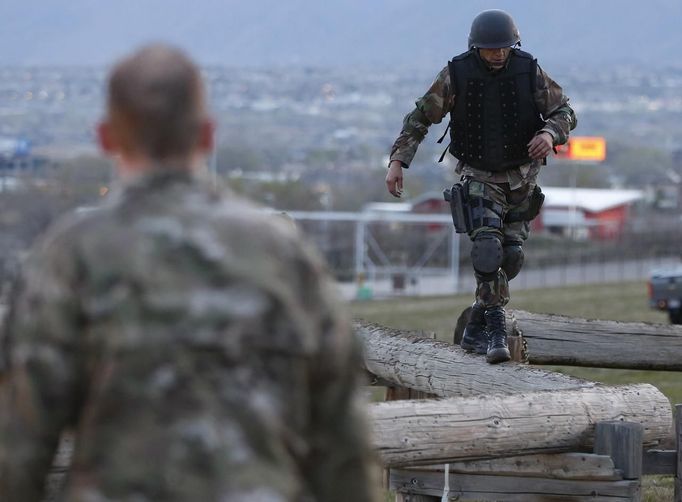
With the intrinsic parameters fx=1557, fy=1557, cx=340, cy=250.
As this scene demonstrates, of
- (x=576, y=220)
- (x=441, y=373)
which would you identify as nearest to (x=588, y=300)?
(x=441, y=373)

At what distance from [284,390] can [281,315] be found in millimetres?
149

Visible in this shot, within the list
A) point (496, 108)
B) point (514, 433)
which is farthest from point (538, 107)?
point (514, 433)

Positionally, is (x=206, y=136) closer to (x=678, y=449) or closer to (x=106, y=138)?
(x=106, y=138)

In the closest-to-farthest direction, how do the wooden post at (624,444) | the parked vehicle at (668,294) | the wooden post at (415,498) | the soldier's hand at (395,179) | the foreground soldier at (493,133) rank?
the wooden post at (624,444)
the wooden post at (415,498)
the foreground soldier at (493,133)
the soldier's hand at (395,179)
the parked vehicle at (668,294)

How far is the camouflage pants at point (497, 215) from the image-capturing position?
323 inches

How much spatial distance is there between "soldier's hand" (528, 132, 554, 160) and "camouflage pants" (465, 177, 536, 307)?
0.28 metres

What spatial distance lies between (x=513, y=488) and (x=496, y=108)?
2278 millimetres

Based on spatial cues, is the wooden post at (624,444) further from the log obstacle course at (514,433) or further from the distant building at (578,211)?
the distant building at (578,211)

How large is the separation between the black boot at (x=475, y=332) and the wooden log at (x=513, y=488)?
3.80 feet

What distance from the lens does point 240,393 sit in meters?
3.04

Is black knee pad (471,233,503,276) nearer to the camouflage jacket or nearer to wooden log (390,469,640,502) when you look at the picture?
the camouflage jacket

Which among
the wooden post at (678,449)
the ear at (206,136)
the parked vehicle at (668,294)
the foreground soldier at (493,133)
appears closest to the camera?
the ear at (206,136)

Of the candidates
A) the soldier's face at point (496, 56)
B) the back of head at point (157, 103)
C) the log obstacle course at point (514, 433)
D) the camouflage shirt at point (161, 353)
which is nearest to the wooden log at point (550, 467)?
the log obstacle course at point (514, 433)

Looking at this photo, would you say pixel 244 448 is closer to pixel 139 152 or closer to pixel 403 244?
pixel 139 152
